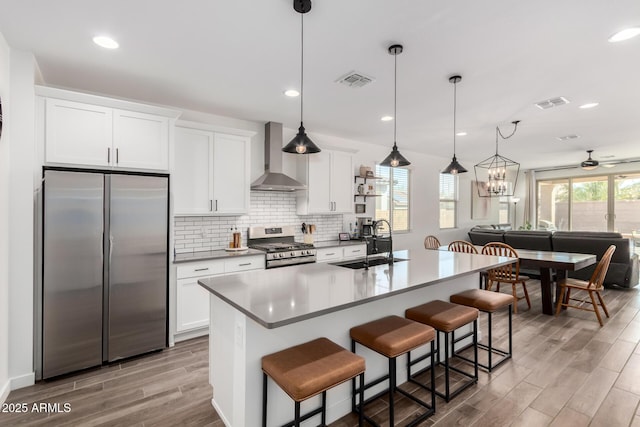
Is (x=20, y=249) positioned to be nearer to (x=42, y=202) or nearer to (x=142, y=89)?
(x=42, y=202)

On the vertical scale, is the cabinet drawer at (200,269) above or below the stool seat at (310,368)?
above

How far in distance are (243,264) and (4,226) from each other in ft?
6.91

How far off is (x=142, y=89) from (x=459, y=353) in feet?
14.1

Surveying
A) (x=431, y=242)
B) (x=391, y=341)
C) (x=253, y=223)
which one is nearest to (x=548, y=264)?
(x=431, y=242)

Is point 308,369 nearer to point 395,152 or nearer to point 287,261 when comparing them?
point 395,152

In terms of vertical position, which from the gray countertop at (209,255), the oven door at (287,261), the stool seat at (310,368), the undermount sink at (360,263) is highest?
the undermount sink at (360,263)

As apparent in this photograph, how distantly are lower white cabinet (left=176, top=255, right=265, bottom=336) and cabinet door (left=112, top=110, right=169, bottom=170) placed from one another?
1.13 m

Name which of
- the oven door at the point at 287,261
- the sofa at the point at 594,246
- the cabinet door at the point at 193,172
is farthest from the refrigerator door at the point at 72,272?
the sofa at the point at 594,246

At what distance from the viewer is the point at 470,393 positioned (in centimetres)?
245

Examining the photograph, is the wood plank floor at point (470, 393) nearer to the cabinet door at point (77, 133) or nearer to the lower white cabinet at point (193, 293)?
the lower white cabinet at point (193, 293)

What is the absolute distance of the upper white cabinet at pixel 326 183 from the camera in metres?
4.80

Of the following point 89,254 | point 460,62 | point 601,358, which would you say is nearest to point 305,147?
point 460,62

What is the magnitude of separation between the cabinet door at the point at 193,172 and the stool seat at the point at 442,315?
8.78ft

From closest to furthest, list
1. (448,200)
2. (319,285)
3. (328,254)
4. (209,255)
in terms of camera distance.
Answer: (319,285) < (209,255) < (328,254) < (448,200)
